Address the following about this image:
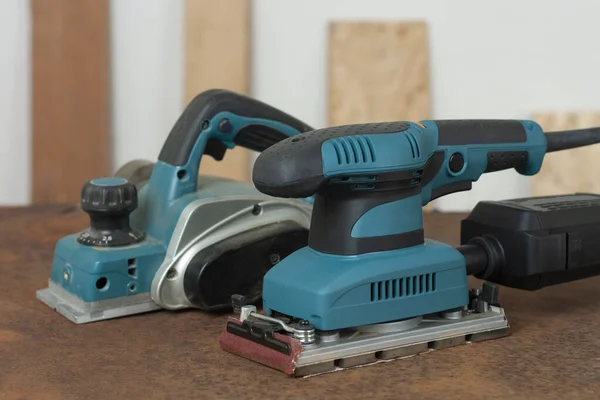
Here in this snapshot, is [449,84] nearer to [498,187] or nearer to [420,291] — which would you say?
[498,187]

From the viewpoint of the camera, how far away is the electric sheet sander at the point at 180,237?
1477 millimetres

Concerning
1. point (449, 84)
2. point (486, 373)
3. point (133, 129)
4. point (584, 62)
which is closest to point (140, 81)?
point (133, 129)

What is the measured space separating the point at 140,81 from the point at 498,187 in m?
1.13

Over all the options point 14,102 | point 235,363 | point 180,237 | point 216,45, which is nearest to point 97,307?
point 180,237

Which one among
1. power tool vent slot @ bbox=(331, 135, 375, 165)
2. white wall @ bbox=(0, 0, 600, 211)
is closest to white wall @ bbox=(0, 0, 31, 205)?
white wall @ bbox=(0, 0, 600, 211)

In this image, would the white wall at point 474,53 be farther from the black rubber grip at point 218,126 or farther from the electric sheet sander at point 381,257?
the electric sheet sander at point 381,257

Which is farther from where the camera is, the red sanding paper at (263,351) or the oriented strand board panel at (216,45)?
the oriented strand board panel at (216,45)

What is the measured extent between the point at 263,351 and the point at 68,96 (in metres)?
1.79

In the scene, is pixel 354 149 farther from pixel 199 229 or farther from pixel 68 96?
pixel 68 96

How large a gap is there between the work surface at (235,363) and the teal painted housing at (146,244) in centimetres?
6

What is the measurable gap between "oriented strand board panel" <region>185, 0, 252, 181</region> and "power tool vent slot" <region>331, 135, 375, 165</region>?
5.09 feet

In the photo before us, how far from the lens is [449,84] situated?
9.33 ft

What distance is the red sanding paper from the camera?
3.89 feet

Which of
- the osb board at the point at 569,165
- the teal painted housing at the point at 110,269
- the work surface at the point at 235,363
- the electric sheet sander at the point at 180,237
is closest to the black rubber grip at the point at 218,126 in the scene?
the electric sheet sander at the point at 180,237
